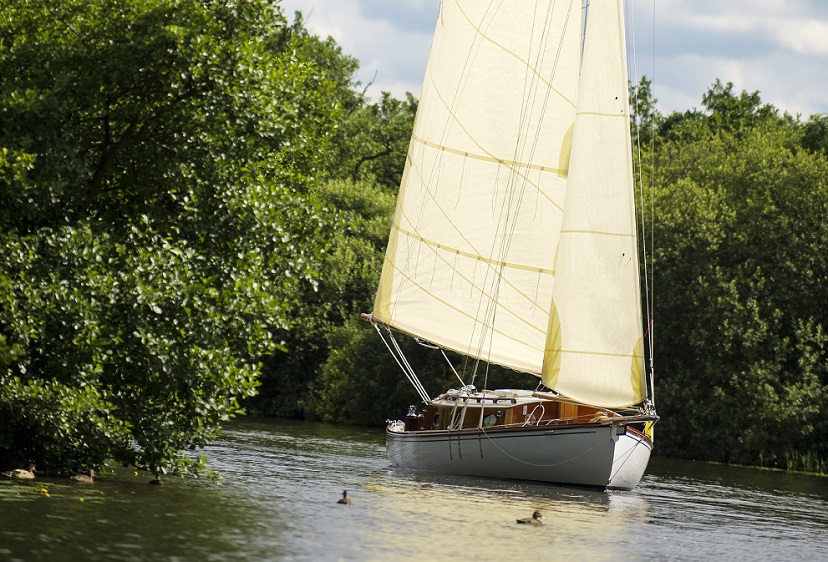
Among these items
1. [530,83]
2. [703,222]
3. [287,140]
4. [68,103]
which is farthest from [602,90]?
[703,222]

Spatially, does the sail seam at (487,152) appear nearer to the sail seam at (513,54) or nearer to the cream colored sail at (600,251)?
the sail seam at (513,54)

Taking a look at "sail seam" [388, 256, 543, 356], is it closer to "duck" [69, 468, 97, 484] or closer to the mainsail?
the mainsail

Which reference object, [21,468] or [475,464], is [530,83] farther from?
[21,468]

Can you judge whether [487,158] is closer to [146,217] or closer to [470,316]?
[470,316]

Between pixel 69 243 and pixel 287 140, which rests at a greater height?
pixel 287 140

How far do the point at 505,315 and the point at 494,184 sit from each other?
401 centimetres

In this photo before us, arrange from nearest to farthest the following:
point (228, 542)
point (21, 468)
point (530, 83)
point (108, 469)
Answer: point (228, 542)
point (21, 468)
point (108, 469)
point (530, 83)

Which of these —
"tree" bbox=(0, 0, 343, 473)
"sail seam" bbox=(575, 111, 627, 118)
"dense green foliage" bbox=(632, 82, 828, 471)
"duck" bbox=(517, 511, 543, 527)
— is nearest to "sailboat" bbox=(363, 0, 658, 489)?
"sail seam" bbox=(575, 111, 627, 118)

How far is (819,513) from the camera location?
108 ft

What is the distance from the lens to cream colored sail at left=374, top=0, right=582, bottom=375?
36719 mm

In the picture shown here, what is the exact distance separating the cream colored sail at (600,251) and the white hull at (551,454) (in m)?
1.59

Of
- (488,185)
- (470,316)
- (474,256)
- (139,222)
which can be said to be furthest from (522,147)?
(139,222)

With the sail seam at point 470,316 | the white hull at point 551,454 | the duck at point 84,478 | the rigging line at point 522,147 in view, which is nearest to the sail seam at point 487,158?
the rigging line at point 522,147

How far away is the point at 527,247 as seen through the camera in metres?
36.9
